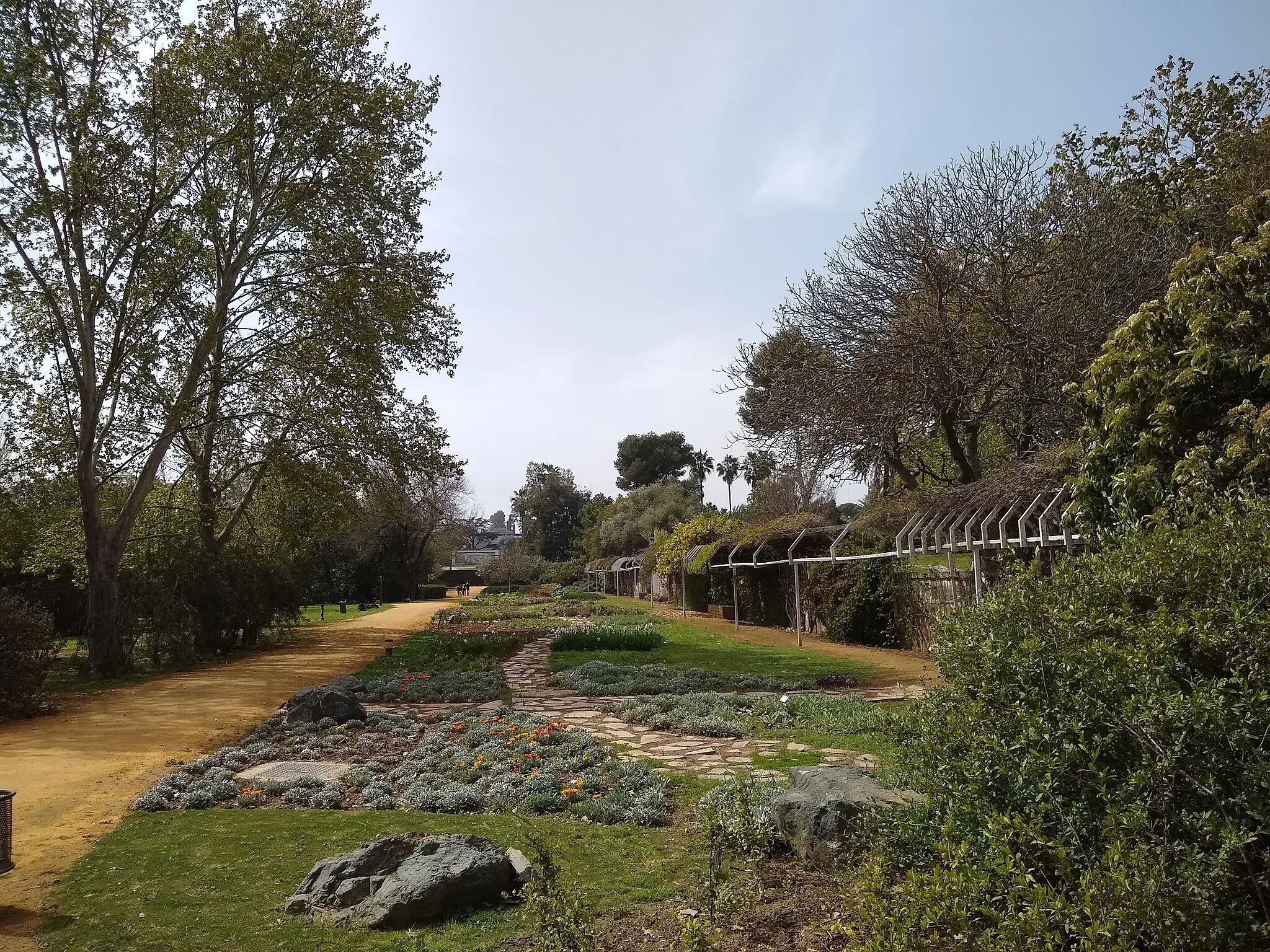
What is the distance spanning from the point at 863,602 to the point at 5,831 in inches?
616

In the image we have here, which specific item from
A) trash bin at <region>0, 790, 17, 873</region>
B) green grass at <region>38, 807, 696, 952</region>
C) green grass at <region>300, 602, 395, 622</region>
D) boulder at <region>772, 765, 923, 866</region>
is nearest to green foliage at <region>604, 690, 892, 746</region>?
boulder at <region>772, 765, 923, 866</region>

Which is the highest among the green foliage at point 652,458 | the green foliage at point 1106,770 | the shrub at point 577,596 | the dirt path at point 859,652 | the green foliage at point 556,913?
the green foliage at point 652,458

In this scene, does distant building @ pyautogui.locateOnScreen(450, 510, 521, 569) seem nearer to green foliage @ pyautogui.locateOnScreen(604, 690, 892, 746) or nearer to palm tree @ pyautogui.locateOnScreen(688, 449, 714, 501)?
palm tree @ pyautogui.locateOnScreen(688, 449, 714, 501)

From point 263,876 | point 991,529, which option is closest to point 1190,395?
point 263,876

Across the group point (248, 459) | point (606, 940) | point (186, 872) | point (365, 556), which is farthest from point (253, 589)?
point (365, 556)

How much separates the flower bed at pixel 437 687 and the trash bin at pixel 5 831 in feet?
22.0

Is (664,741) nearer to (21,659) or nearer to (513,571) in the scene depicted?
(21,659)

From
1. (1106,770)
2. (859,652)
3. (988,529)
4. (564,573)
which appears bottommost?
(859,652)

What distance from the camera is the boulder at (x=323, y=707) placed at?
8.98m

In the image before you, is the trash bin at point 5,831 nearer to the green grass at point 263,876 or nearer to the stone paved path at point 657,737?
the green grass at point 263,876

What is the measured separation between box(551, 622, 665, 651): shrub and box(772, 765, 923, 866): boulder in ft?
39.0

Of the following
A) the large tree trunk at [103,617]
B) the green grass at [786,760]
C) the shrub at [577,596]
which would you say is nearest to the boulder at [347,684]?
the green grass at [786,760]

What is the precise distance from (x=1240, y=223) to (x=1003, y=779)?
194 inches

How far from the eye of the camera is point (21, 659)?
1070cm
